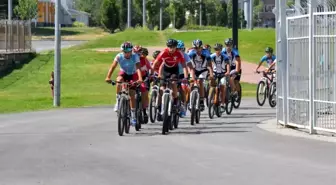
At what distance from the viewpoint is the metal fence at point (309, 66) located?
1600 cm

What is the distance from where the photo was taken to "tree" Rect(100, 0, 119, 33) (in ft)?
314

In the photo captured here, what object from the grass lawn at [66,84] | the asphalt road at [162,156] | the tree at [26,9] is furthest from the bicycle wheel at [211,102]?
the tree at [26,9]

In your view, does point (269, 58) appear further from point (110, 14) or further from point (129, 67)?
point (110, 14)

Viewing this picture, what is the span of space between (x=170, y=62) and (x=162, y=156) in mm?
5356

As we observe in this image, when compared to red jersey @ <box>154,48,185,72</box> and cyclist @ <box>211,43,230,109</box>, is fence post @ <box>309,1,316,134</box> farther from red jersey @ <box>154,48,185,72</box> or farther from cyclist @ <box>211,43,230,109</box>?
cyclist @ <box>211,43,230,109</box>

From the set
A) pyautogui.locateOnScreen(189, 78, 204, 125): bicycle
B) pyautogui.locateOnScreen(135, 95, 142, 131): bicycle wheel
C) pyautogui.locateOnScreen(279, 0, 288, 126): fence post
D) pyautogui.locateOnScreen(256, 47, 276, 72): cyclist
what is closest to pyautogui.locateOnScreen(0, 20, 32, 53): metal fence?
pyautogui.locateOnScreen(256, 47, 276, 72): cyclist

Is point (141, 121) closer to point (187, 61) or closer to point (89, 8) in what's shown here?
point (187, 61)

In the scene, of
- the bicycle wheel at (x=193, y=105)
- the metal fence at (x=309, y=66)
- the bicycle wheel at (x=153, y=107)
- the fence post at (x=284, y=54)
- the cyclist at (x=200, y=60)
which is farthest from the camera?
the cyclist at (x=200, y=60)

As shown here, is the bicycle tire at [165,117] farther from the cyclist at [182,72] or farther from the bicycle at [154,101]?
the cyclist at [182,72]

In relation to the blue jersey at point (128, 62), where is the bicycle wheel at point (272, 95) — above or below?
below

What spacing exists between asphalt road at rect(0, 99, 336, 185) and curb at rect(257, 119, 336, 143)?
28 cm

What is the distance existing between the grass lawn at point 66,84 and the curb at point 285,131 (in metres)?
10.4

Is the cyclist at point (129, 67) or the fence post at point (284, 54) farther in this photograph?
the fence post at point (284, 54)

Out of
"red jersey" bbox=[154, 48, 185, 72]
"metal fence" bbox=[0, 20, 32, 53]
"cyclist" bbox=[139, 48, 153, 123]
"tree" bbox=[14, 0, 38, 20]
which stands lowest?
"cyclist" bbox=[139, 48, 153, 123]
